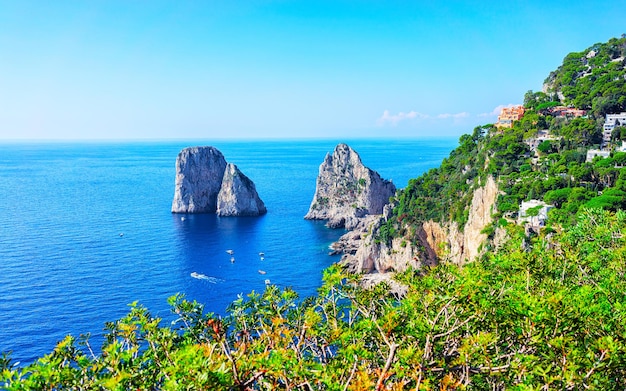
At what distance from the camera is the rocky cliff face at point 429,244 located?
153ft

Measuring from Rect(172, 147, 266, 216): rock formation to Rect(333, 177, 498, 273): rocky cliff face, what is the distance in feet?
117

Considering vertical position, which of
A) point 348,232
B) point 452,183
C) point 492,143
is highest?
point 492,143

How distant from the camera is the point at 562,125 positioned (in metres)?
55.5

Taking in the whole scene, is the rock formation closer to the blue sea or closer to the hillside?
the blue sea

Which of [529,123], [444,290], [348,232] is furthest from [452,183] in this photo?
[444,290]

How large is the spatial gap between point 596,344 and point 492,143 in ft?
161

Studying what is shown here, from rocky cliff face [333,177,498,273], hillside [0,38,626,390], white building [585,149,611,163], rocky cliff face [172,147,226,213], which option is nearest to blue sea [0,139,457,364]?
rocky cliff face [172,147,226,213]

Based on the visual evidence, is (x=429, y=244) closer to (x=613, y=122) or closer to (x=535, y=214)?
(x=535, y=214)

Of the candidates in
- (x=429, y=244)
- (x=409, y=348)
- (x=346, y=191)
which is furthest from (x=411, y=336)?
(x=346, y=191)

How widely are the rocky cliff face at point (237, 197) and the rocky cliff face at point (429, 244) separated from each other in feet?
112

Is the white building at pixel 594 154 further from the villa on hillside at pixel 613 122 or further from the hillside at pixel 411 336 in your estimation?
the hillside at pixel 411 336

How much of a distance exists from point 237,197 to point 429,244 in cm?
5102

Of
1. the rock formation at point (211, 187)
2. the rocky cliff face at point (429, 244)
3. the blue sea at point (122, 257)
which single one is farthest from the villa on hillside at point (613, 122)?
the rock formation at point (211, 187)

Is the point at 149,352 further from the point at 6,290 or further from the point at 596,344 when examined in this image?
the point at 6,290
